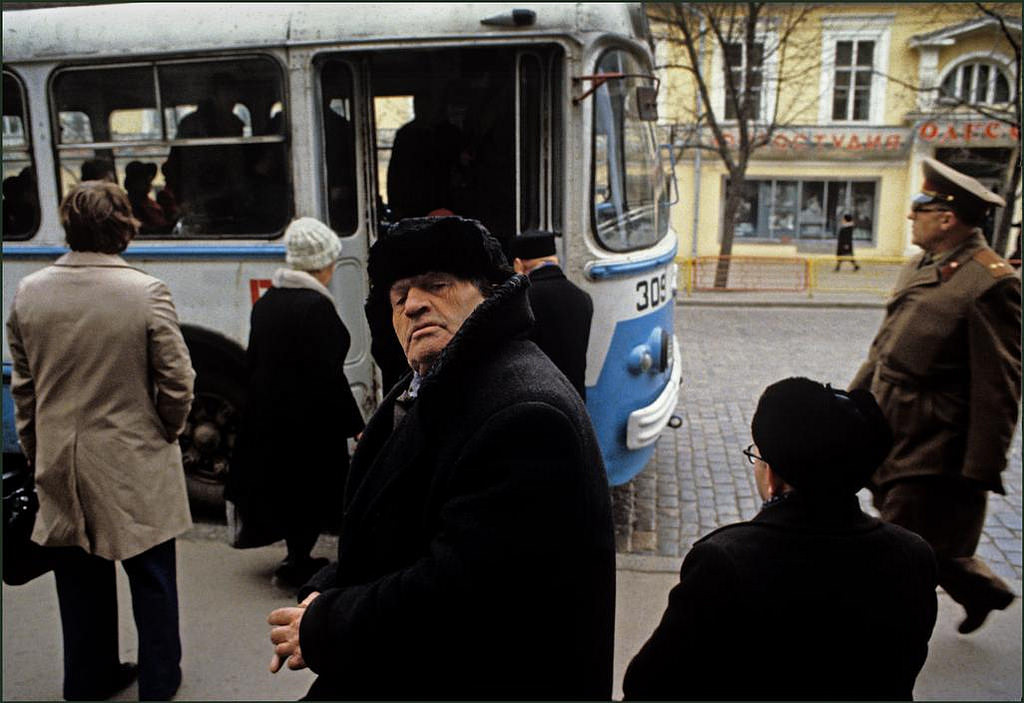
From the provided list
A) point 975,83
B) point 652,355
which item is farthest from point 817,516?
point 975,83

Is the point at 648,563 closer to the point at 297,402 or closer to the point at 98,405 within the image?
the point at 297,402

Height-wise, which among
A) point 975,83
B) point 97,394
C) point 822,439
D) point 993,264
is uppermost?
point 975,83

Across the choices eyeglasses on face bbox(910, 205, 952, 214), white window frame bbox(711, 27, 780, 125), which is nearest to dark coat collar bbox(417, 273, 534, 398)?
eyeglasses on face bbox(910, 205, 952, 214)

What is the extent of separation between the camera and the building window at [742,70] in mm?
16922

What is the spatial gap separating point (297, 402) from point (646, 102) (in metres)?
2.78

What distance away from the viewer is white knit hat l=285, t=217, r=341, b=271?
3916 millimetres

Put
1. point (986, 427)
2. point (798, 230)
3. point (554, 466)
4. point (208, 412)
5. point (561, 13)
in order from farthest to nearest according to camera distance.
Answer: point (798, 230) < point (208, 412) < point (561, 13) < point (986, 427) < point (554, 466)

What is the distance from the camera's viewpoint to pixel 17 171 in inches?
200

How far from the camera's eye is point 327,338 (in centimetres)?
382

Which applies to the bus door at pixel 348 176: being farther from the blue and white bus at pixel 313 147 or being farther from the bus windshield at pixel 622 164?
the bus windshield at pixel 622 164

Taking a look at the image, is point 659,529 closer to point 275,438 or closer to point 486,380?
point 275,438

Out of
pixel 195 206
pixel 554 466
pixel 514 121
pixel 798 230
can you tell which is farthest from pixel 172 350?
pixel 798 230

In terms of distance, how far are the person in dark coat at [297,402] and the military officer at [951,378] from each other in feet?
7.99

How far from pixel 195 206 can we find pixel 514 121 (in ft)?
6.37
